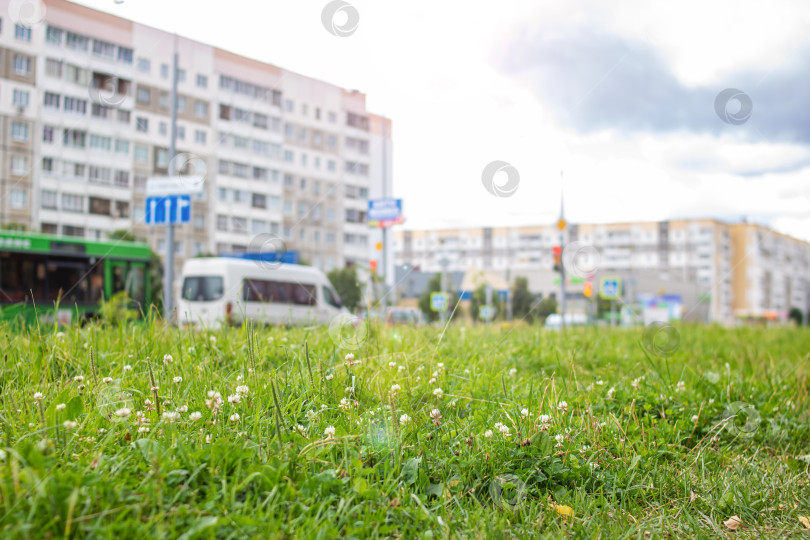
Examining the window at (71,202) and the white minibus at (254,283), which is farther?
the window at (71,202)

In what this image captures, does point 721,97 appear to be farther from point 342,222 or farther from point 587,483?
point 342,222

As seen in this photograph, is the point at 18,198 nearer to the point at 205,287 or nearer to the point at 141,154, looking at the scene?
the point at 141,154

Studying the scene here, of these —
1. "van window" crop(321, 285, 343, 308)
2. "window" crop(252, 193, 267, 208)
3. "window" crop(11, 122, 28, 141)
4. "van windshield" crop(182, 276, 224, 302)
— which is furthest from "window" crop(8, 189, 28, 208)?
"van window" crop(321, 285, 343, 308)

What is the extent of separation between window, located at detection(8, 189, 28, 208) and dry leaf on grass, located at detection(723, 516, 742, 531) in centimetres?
5040

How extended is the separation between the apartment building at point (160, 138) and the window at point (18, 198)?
95 mm

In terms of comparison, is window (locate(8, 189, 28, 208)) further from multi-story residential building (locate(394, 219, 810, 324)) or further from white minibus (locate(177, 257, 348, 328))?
multi-story residential building (locate(394, 219, 810, 324))

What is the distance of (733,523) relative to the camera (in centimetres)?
259

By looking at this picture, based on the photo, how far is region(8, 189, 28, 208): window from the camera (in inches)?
1738

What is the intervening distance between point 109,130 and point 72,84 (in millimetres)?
4072

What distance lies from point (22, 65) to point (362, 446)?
49051 mm

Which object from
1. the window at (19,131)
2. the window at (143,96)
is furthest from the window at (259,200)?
the window at (19,131)

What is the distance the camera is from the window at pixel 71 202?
152ft

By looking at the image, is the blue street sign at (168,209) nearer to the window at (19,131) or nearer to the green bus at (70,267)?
the green bus at (70,267)

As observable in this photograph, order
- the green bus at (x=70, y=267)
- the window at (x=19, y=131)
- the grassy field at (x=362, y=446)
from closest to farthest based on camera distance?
the grassy field at (x=362, y=446) → the green bus at (x=70, y=267) → the window at (x=19, y=131)
